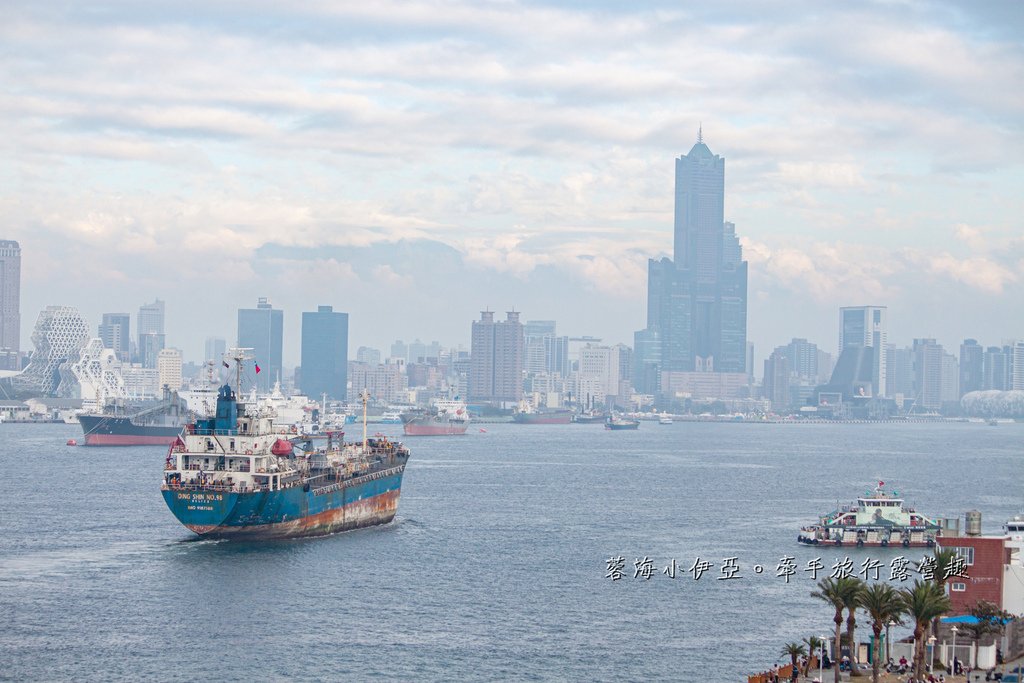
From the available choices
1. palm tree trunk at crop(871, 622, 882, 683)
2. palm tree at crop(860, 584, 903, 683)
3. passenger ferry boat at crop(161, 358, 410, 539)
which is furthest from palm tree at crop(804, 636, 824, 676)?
passenger ferry boat at crop(161, 358, 410, 539)

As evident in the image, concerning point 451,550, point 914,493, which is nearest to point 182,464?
point 451,550

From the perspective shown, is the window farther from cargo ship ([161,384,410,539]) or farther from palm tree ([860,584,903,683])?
cargo ship ([161,384,410,539])

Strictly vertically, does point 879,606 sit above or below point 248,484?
below

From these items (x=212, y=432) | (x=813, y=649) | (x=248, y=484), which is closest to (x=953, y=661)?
(x=813, y=649)

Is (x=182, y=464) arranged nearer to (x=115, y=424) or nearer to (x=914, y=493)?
(x=914, y=493)

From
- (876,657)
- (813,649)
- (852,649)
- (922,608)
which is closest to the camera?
(922,608)

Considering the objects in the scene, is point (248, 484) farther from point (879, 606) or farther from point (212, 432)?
point (879, 606)
